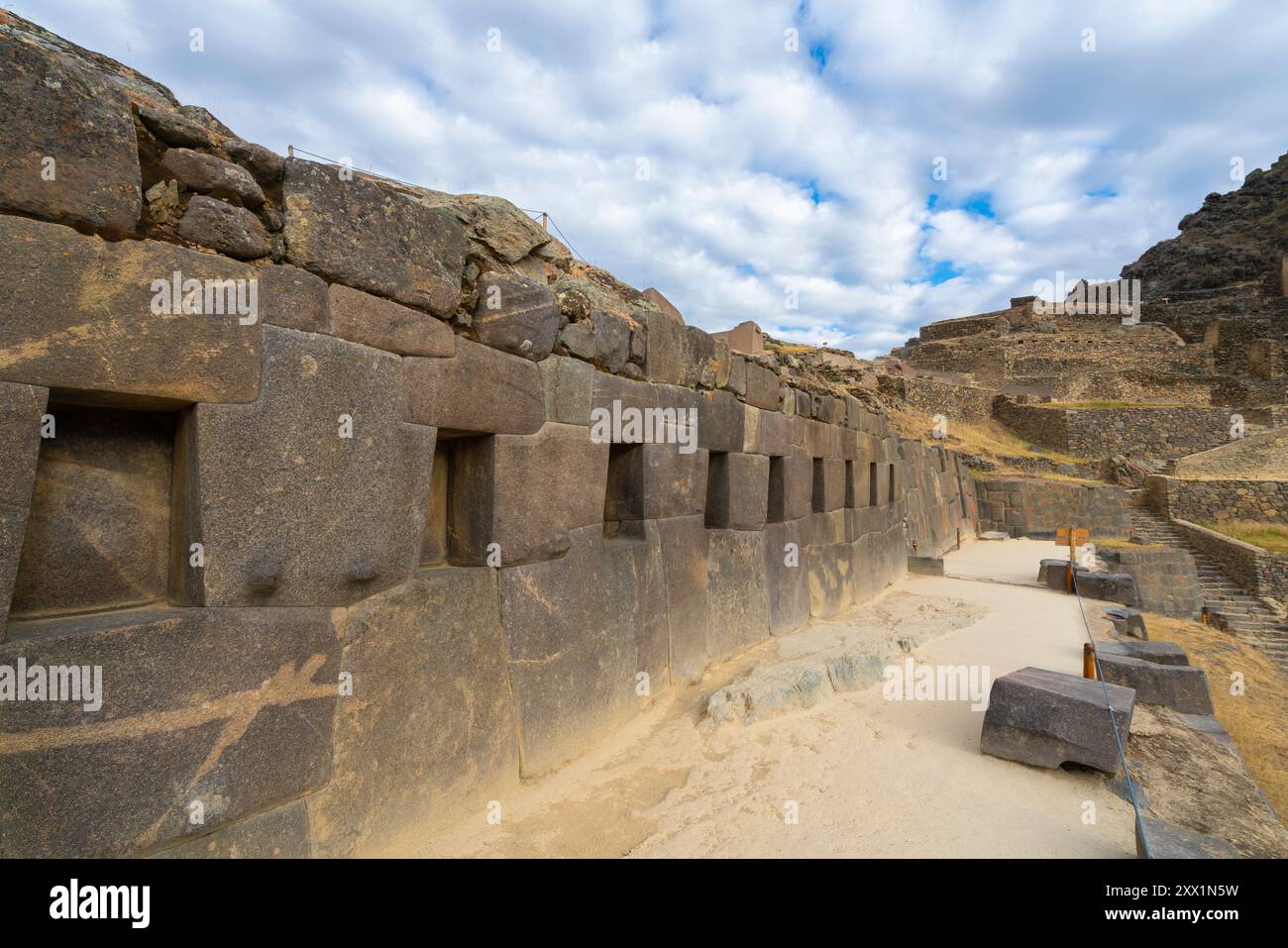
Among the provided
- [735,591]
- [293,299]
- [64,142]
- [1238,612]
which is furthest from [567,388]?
[1238,612]

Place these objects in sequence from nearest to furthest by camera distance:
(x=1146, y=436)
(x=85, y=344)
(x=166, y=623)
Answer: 1. (x=85, y=344)
2. (x=166, y=623)
3. (x=1146, y=436)

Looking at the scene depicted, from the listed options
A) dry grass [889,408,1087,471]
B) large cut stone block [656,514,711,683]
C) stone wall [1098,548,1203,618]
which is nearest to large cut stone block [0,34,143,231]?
large cut stone block [656,514,711,683]

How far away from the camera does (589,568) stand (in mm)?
3705

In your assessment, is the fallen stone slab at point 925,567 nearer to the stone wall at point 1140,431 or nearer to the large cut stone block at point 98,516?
the large cut stone block at point 98,516

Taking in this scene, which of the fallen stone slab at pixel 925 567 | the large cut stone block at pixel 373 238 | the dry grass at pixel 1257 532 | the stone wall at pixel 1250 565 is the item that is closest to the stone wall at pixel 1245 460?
the dry grass at pixel 1257 532

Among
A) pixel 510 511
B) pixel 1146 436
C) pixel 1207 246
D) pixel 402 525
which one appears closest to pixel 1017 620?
pixel 510 511

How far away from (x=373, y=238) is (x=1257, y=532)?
84.2 feet

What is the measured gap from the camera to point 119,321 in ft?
6.15

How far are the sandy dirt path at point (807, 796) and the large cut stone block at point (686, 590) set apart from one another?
213 millimetres

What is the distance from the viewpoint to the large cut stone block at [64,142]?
5.58 feet

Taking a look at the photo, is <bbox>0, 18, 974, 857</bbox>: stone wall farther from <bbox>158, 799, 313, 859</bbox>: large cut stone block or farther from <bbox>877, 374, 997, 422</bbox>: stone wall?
<bbox>877, 374, 997, 422</bbox>: stone wall

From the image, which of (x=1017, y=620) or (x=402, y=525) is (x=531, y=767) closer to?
(x=402, y=525)

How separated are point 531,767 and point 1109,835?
2.63 meters

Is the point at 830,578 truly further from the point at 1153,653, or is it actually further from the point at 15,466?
the point at 15,466
